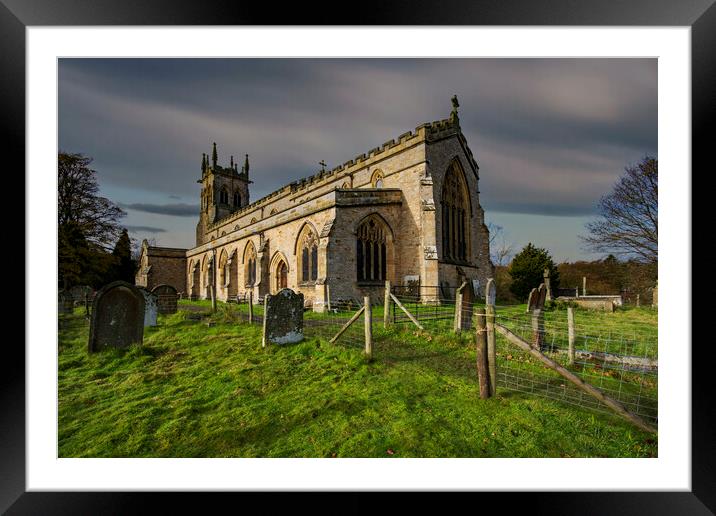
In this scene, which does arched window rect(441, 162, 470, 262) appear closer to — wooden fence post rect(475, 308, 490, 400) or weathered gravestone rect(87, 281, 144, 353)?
wooden fence post rect(475, 308, 490, 400)

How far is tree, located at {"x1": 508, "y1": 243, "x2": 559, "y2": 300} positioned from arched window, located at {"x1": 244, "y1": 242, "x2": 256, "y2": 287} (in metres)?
16.4

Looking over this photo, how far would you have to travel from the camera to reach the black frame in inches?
107

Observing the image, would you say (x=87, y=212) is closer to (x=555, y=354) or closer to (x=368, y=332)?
(x=368, y=332)

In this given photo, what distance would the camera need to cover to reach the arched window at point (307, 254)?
13.4 m

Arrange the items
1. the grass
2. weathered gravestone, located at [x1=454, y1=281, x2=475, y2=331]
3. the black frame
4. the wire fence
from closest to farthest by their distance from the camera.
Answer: the black frame → the grass → the wire fence → weathered gravestone, located at [x1=454, y1=281, x2=475, y2=331]

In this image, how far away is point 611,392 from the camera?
3.90 metres

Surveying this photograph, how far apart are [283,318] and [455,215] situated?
1250 cm

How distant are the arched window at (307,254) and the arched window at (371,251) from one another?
6.47ft

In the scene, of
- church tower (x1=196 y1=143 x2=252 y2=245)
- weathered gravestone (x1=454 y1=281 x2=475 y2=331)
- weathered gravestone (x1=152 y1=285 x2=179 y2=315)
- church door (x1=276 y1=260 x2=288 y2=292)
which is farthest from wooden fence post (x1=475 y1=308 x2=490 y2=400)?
church tower (x1=196 y1=143 x2=252 y2=245)

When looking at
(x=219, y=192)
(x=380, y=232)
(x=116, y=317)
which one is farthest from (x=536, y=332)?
(x=219, y=192)

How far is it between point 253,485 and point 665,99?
5.73 meters
